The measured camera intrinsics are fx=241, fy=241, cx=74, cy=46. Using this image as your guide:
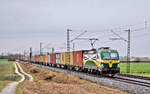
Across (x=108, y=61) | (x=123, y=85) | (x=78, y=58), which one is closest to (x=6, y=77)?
(x=78, y=58)

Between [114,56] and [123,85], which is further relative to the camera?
[114,56]

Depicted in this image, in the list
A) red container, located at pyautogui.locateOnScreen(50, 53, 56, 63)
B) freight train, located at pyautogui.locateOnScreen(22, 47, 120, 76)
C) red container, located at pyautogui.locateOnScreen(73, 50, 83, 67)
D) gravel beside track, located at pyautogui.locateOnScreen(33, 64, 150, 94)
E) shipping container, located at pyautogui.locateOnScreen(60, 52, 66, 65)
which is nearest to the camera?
gravel beside track, located at pyautogui.locateOnScreen(33, 64, 150, 94)

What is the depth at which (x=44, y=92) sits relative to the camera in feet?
78.3

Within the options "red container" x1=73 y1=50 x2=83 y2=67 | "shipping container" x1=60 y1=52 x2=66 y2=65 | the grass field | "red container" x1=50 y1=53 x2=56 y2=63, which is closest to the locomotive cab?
"red container" x1=73 y1=50 x2=83 y2=67

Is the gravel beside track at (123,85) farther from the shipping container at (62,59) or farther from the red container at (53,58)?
the red container at (53,58)

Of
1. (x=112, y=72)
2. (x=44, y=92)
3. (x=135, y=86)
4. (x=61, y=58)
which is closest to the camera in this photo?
(x=135, y=86)

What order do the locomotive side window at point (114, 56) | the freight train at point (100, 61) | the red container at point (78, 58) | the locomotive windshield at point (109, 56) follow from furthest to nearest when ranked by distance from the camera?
the red container at point (78, 58) < the locomotive side window at point (114, 56) < the locomotive windshield at point (109, 56) < the freight train at point (100, 61)

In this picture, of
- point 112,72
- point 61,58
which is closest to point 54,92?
point 112,72

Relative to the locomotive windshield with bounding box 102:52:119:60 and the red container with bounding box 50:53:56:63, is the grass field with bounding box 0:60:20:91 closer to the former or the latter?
the red container with bounding box 50:53:56:63

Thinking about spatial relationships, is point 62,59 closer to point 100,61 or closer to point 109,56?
point 100,61

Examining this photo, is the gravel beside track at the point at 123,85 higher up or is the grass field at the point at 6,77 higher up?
the gravel beside track at the point at 123,85

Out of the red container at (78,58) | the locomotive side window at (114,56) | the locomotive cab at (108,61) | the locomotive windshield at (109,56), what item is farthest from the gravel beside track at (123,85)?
the red container at (78,58)

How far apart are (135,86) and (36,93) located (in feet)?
30.3

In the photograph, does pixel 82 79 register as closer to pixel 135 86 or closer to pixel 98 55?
pixel 98 55
